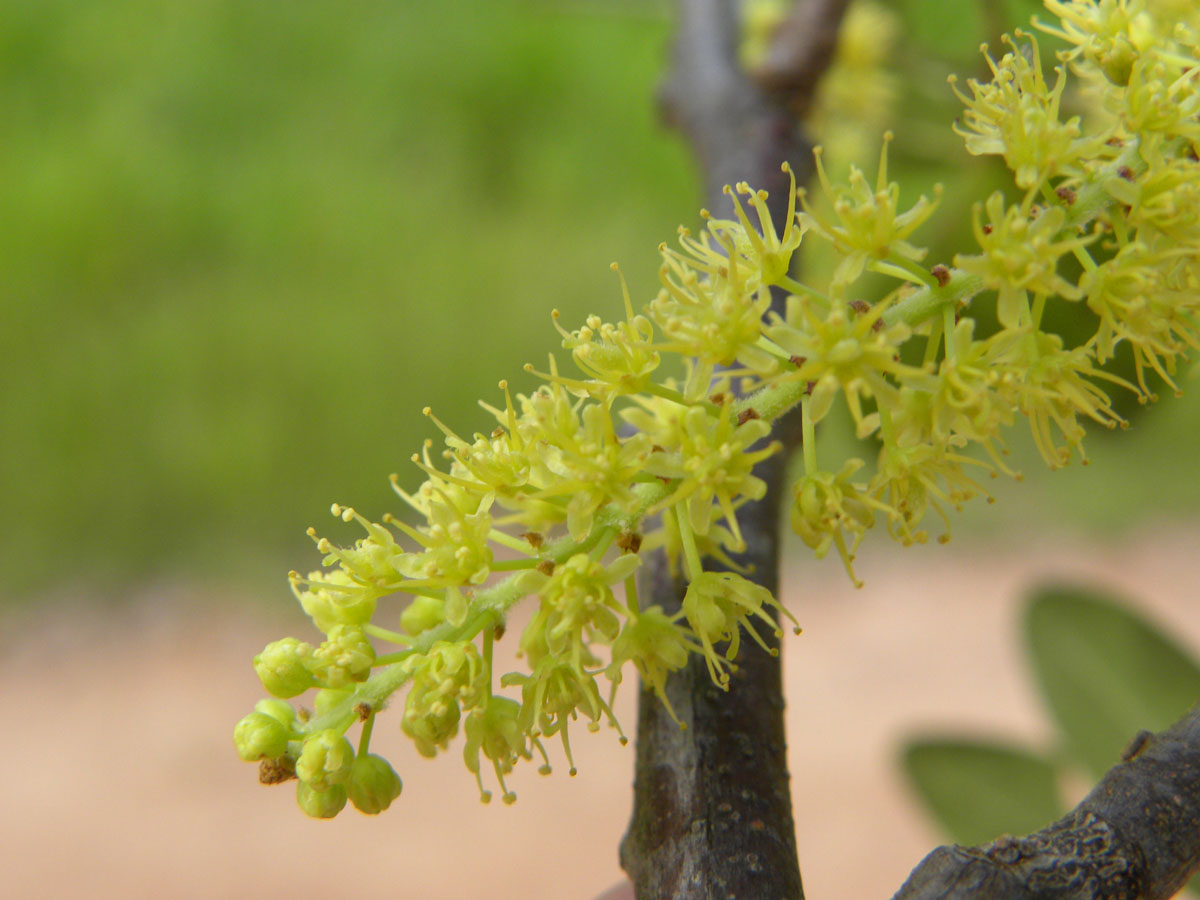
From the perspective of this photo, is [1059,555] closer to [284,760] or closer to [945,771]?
[945,771]

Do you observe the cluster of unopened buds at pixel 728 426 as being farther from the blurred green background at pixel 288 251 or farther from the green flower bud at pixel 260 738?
the blurred green background at pixel 288 251

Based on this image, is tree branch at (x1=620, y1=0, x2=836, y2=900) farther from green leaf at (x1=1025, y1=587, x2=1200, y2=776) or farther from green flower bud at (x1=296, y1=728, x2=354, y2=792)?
green leaf at (x1=1025, y1=587, x2=1200, y2=776)

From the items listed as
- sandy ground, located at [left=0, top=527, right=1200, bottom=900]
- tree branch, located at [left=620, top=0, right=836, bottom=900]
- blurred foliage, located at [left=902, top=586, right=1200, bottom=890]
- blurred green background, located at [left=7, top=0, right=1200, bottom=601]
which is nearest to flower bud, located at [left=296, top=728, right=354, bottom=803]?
tree branch, located at [left=620, top=0, right=836, bottom=900]

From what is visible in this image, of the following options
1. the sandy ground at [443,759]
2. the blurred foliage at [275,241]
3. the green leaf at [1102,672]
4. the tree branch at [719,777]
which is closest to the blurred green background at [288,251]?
the blurred foliage at [275,241]

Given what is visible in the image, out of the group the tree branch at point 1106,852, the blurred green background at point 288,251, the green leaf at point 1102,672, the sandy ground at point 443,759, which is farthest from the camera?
the blurred green background at point 288,251

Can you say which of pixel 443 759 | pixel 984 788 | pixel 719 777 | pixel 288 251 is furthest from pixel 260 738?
pixel 288 251

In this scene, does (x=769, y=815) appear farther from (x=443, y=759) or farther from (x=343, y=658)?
(x=443, y=759)
